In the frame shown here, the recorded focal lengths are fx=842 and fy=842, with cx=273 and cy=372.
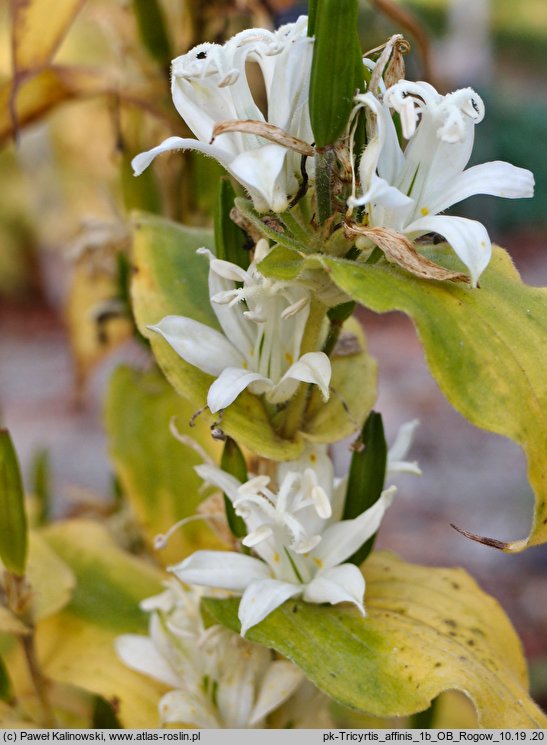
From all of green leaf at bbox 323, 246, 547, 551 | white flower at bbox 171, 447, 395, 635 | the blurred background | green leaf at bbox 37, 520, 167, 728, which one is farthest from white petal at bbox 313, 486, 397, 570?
the blurred background

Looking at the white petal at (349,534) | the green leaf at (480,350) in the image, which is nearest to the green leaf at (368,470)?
the white petal at (349,534)

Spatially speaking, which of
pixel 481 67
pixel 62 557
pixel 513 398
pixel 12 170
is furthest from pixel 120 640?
pixel 481 67

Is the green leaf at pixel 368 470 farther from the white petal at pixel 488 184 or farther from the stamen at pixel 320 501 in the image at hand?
the white petal at pixel 488 184

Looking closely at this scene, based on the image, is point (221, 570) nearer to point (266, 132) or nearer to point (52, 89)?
point (266, 132)

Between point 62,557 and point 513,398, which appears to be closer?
point 513,398

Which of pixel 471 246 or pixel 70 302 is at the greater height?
pixel 471 246

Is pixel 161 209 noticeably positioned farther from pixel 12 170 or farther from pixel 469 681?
pixel 12 170

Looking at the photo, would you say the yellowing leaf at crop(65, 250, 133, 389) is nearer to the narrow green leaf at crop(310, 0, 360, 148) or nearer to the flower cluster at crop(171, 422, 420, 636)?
the flower cluster at crop(171, 422, 420, 636)
